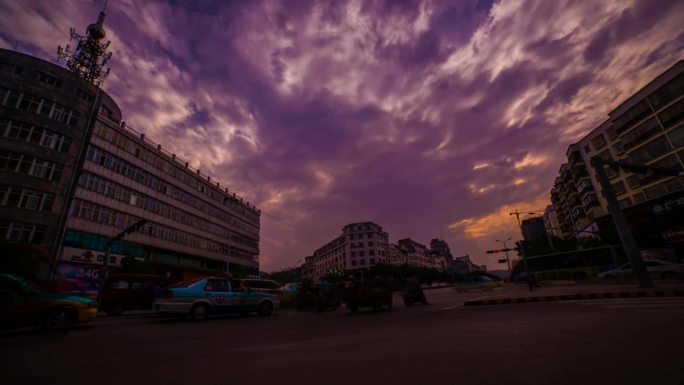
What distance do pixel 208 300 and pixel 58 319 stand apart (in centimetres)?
455

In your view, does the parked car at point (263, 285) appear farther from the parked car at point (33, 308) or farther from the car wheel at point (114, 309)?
the parked car at point (33, 308)

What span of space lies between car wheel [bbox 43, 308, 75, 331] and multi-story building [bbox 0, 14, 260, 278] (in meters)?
24.8

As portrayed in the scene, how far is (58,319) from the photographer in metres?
8.85

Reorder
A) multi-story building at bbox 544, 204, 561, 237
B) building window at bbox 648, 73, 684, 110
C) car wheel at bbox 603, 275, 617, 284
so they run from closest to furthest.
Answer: car wheel at bbox 603, 275, 617, 284 < building window at bbox 648, 73, 684, 110 < multi-story building at bbox 544, 204, 561, 237

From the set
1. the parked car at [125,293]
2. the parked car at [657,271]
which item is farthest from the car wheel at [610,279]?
the parked car at [125,293]

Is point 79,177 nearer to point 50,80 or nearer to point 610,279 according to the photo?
point 50,80

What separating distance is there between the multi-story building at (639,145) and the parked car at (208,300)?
45463 mm

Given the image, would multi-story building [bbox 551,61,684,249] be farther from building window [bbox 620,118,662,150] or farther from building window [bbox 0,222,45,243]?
building window [bbox 0,222,45,243]

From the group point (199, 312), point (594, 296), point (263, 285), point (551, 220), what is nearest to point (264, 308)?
point (199, 312)

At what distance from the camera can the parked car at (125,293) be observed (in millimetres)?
15406

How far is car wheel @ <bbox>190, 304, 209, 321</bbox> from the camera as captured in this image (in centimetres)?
1184

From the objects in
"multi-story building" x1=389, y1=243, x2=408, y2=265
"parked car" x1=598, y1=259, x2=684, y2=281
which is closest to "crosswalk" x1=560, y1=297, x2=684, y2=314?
"parked car" x1=598, y1=259, x2=684, y2=281

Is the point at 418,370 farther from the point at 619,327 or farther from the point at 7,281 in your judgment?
the point at 7,281

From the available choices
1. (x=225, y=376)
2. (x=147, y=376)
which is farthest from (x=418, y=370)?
(x=147, y=376)
